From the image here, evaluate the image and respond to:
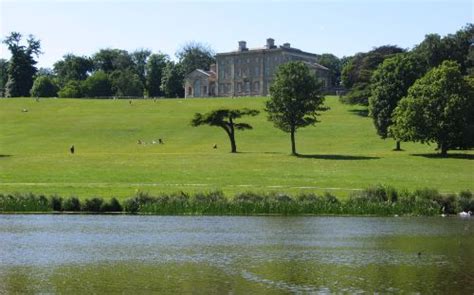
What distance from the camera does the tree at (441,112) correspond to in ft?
247

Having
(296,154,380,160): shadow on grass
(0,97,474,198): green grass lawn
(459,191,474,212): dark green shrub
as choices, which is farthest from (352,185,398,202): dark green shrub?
(296,154,380,160): shadow on grass

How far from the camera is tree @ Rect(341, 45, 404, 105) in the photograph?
397 ft

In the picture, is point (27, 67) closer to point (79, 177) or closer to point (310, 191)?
point (79, 177)

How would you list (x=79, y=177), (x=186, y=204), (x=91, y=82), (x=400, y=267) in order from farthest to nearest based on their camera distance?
(x=91, y=82) < (x=79, y=177) < (x=186, y=204) < (x=400, y=267)

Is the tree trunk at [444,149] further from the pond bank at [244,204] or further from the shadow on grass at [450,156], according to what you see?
the pond bank at [244,204]

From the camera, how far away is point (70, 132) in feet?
353

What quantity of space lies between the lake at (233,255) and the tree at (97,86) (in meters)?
157

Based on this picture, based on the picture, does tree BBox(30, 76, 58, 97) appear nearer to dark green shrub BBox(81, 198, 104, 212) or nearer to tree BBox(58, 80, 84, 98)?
tree BBox(58, 80, 84, 98)

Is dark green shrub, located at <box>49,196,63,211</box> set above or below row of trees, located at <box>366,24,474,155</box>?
below

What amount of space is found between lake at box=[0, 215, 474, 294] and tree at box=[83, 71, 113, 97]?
157 metres

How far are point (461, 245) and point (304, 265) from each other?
29.8 feet

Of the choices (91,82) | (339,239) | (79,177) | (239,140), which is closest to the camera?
(339,239)

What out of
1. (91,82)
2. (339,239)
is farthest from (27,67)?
(339,239)

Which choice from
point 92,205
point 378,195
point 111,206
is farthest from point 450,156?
point 92,205
